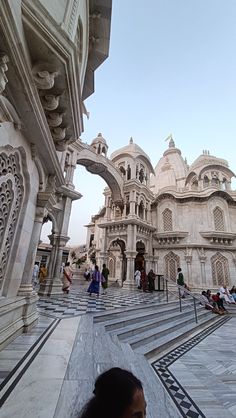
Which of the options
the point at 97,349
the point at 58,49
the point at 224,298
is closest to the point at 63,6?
the point at 58,49

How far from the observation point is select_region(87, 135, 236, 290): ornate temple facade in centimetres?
1552

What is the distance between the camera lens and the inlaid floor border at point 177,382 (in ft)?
7.18

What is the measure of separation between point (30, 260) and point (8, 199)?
1466 millimetres

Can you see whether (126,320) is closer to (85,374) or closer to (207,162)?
(85,374)

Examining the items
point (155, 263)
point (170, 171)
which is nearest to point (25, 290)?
point (155, 263)

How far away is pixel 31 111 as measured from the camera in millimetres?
2586

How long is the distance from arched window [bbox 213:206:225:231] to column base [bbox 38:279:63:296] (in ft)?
43.9

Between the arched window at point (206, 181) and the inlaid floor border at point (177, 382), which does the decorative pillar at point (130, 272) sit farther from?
the arched window at point (206, 181)

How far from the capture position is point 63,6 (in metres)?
2.81

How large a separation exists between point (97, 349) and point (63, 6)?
4.86 meters

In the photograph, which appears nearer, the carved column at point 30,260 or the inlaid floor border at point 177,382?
the inlaid floor border at point 177,382

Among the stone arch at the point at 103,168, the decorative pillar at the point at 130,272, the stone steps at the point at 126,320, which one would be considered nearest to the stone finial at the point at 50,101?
the stone steps at the point at 126,320

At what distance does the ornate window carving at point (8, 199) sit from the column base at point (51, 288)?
633 cm

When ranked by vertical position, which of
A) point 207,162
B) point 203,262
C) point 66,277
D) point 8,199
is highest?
point 207,162
